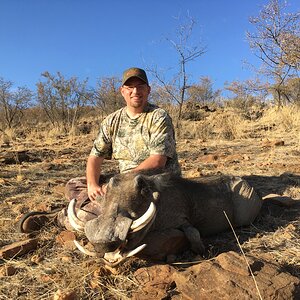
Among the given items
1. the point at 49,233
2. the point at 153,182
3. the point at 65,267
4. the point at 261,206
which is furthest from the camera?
the point at 261,206

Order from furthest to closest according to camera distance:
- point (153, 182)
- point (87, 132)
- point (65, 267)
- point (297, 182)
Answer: point (87, 132) < point (297, 182) < point (153, 182) < point (65, 267)

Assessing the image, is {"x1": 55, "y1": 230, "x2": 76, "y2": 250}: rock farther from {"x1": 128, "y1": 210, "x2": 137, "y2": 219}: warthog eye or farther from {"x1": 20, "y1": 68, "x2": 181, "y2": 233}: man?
{"x1": 128, "y1": 210, "x2": 137, "y2": 219}: warthog eye

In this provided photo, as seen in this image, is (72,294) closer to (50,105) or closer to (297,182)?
(297,182)

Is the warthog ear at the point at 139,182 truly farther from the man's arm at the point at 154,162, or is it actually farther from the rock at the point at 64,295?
the rock at the point at 64,295

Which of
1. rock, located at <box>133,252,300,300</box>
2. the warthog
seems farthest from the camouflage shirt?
rock, located at <box>133,252,300,300</box>

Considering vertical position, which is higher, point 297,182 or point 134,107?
point 134,107

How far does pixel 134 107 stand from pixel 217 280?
2.41 m

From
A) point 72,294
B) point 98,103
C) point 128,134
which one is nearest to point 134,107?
point 128,134

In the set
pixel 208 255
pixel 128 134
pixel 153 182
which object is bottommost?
pixel 208 255

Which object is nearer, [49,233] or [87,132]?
[49,233]

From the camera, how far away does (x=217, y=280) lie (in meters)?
2.24

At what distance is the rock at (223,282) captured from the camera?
6.98 feet

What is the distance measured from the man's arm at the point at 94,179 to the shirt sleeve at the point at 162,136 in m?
0.62

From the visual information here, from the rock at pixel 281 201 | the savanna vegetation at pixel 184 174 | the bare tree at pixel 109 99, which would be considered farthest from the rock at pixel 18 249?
the bare tree at pixel 109 99
